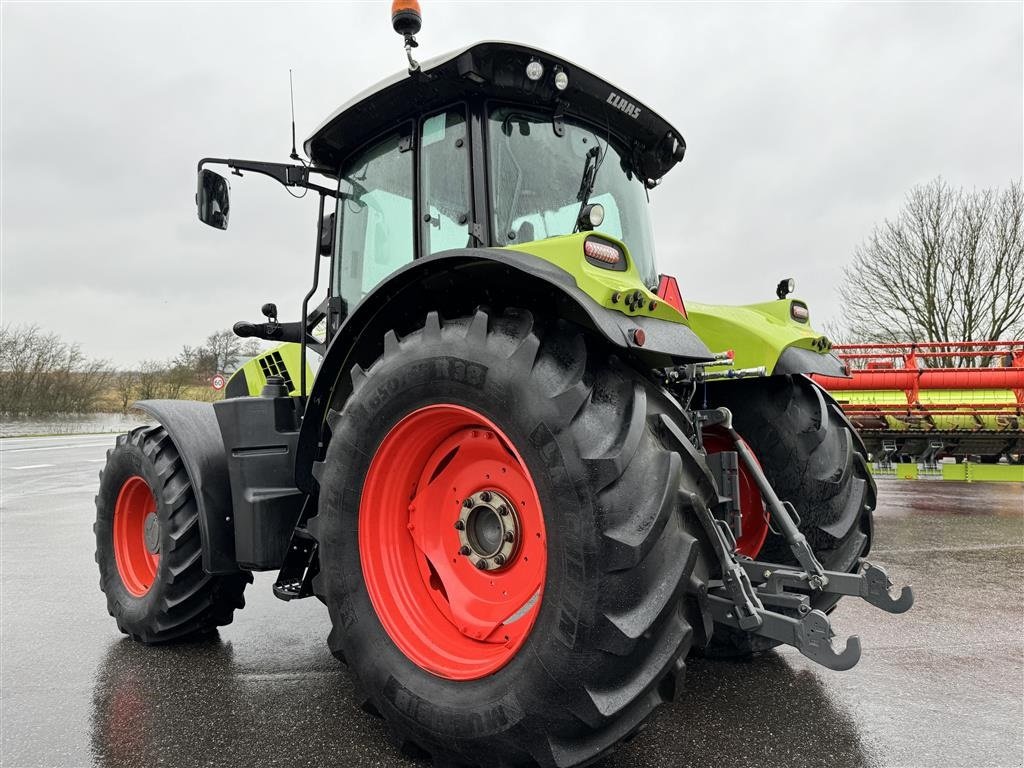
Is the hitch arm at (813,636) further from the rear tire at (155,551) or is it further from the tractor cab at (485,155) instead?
the rear tire at (155,551)

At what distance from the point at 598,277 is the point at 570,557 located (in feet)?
2.60

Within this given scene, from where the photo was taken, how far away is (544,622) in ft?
6.01

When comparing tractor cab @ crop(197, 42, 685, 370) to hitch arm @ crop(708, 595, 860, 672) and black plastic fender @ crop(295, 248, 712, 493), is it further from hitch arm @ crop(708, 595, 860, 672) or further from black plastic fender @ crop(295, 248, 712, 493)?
hitch arm @ crop(708, 595, 860, 672)

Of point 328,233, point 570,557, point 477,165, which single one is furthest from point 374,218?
point 570,557

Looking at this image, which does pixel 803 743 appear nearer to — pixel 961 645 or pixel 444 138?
pixel 961 645

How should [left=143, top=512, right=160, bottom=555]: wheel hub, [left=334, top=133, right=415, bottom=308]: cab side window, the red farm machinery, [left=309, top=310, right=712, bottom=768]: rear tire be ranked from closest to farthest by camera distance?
[left=309, top=310, right=712, bottom=768]: rear tire → [left=334, top=133, right=415, bottom=308]: cab side window → [left=143, top=512, right=160, bottom=555]: wheel hub → the red farm machinery

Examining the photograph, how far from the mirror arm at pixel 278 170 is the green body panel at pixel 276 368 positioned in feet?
2.86

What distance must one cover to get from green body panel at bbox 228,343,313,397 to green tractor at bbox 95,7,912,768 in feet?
Answer: 0.13

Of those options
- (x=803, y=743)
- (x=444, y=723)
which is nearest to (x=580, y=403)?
(x=444, y=723)

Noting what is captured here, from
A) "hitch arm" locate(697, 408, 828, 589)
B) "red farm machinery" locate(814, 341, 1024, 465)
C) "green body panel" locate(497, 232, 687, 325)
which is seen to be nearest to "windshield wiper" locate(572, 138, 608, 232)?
"green body panel" locate(497, 232, 687, 325)

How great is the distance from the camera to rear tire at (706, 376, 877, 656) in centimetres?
292

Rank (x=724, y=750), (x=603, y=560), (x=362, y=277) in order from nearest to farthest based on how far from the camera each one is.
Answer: (x=603, y=560), (x=724, y=750), (x=362, y=277)

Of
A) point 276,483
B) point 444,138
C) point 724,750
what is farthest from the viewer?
point 276,483

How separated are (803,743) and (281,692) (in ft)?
6.53
